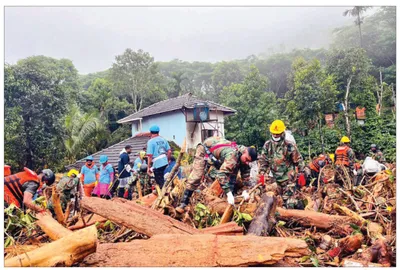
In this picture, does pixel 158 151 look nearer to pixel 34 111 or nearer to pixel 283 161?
pixel 283 161

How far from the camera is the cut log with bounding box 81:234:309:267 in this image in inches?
127

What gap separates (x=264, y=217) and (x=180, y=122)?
13765 millimetres

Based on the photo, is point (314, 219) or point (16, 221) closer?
point (16, 221)

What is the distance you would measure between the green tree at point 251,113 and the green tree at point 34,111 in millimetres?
10919

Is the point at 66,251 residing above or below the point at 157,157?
below

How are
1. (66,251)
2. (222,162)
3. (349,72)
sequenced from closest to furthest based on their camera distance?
1. (66,251)
2. (222,162)
3. (349,72)

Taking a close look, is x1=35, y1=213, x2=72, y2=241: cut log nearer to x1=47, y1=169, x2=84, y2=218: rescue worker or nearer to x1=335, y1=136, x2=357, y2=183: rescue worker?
x1=47, y1=169, x2=84, y2=218: rescue worker

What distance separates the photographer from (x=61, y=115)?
1477cm

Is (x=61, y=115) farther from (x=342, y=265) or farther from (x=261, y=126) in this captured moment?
(x=342, y=265)

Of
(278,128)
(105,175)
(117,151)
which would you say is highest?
(278,128)

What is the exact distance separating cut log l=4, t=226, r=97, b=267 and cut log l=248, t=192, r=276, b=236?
198 centimetres

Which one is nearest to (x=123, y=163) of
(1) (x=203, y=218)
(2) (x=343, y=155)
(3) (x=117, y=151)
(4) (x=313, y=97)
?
(1) (x=203, y=218)

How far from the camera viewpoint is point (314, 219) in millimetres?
4637

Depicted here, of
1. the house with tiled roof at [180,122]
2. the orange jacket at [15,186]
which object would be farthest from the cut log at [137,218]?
the house with tiled roof at [180,122]
